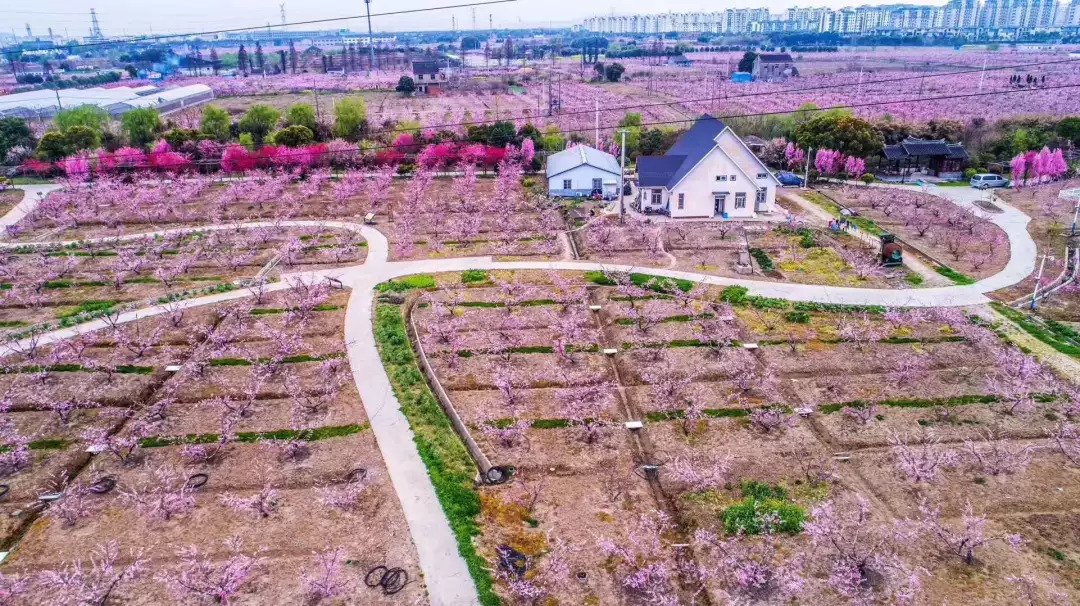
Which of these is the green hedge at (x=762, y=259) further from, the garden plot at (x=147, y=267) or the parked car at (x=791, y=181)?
the garden plot at (x=147, y=267)

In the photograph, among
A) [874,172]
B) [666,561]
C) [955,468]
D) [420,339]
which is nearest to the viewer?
[666,561]

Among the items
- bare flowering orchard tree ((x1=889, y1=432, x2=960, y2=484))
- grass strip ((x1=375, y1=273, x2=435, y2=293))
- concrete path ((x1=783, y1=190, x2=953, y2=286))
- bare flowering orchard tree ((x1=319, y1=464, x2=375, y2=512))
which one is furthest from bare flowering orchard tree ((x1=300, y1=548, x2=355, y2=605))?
concrete path ((x1=783, y1=190, x2=953, y2=286))

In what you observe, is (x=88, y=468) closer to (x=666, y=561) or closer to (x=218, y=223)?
(x=666, y=561)

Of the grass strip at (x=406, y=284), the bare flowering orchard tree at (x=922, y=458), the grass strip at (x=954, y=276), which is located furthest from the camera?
the grass strip at (x=954, y=276)

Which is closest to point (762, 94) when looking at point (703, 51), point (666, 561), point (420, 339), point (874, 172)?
point (874, 172)

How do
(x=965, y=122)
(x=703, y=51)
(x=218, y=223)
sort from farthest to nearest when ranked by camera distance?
1. (x=703, y=51)
2. (x=965, y=122)
3. (x=218, y=223)

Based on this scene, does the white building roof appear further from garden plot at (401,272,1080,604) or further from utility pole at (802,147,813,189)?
garden plot at (401,272,1080,604)

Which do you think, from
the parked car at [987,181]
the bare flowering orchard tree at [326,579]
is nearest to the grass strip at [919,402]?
the bare flowering orchard tree at [326,579]
